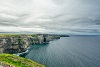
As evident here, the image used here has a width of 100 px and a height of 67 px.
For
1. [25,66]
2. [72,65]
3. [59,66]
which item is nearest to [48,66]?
[59,66]

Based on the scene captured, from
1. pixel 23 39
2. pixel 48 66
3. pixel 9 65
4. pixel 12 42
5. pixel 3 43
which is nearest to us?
pixel 9 65

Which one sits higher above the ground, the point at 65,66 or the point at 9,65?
the point at 9,65

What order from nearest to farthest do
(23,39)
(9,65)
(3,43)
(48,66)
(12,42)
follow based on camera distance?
(9,65)
(48,66)
(3,43)
(12,42)
(23,39)

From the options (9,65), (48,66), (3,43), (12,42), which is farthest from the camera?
(12,42)

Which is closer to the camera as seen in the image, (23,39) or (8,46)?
(8,46)

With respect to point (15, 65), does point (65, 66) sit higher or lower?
lower

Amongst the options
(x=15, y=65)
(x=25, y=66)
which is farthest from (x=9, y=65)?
(x=25, y=66)

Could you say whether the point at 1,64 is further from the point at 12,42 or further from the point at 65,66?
the point at 12,42

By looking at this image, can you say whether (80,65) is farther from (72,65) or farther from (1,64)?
(1,64)

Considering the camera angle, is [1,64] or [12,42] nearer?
[1,64]
